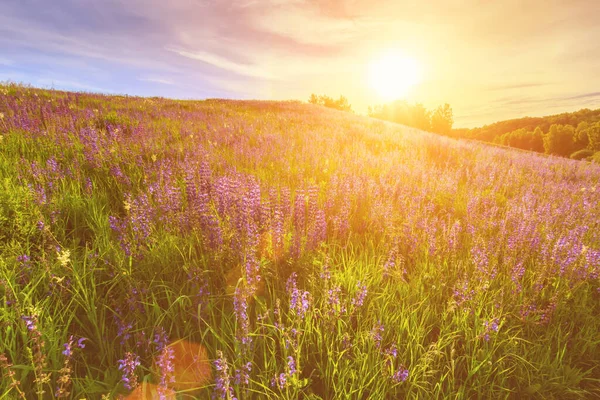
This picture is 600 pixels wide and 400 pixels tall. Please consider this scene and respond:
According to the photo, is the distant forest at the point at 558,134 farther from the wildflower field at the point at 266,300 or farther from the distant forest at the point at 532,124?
the wildflower field at the point at 266,300

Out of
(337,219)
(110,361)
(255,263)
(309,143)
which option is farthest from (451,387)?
(309,143)

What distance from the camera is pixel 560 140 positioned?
75938 millimetres

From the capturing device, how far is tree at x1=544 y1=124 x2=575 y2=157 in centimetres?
7506

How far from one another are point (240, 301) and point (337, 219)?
175 cm

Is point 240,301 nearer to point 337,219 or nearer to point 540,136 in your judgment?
point 337,219

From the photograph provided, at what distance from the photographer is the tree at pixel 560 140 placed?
75.1 m

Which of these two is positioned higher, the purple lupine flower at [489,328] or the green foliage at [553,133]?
the green foliage at [553,133]

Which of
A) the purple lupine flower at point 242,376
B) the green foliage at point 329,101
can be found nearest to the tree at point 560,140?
the green foliage at point 329,101

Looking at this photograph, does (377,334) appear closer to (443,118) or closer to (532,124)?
(443,118)

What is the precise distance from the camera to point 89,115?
7.40 meters

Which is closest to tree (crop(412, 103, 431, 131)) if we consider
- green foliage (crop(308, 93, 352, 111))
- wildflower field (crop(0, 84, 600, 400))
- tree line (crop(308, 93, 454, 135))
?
tree line (crop(308, 93, 454, 135))

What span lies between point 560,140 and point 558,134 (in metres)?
1.95

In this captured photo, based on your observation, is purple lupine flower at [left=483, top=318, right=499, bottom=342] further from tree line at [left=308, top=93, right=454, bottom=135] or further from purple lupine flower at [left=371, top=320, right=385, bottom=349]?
tree line at [left=308, top=93, right=454, bottom=135]

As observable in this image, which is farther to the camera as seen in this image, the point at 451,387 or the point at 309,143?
the point at 309,143
